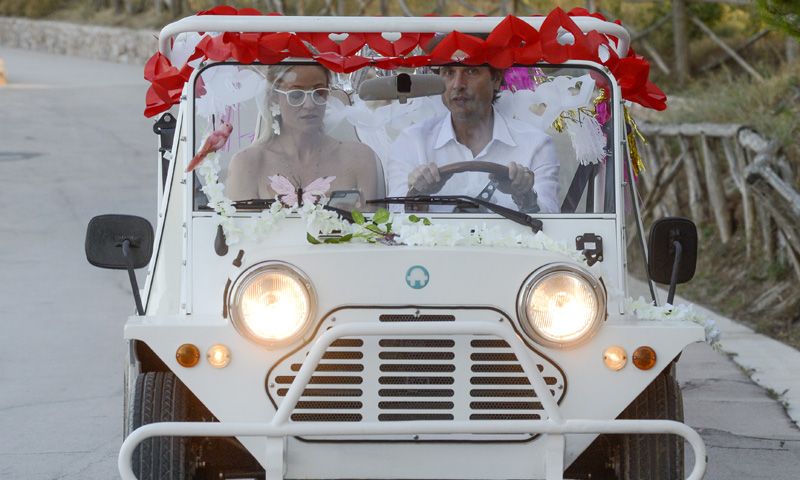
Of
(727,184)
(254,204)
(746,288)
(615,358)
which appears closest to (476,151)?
(254,204)

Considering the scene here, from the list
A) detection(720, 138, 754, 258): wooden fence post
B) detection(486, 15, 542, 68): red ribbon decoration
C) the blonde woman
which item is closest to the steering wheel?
the blonde woman

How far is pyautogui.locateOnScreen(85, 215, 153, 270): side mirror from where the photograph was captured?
5.49 m

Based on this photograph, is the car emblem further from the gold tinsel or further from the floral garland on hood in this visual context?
the gold tinsel

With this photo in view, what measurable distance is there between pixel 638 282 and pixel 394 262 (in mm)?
8338

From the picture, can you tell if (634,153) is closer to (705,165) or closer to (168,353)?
(168,353)

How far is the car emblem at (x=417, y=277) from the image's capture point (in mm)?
4688

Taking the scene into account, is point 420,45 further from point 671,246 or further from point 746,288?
point 746,288

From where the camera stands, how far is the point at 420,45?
5582 mm

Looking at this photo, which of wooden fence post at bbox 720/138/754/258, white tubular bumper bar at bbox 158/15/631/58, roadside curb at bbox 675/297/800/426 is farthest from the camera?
wooden fence post at bbox 720/138/754/258

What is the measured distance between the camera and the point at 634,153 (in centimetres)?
618

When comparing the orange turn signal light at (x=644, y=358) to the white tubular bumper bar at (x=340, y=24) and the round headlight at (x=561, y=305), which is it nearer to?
the round headlight at (x=561, y=305)

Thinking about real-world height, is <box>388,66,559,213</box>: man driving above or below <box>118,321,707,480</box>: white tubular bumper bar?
above

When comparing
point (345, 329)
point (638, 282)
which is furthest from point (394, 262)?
point (638, 282)

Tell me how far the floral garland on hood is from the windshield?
6cm
